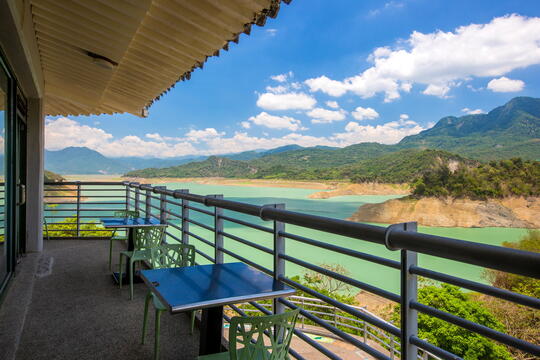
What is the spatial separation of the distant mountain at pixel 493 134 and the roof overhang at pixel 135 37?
58.4m

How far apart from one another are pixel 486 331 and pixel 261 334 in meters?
0.68

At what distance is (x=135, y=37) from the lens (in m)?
3.12

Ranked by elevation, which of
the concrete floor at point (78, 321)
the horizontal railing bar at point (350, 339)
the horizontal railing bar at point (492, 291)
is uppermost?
the horizontal railing bar at point (492, 291)

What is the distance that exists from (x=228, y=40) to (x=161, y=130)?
173902mm

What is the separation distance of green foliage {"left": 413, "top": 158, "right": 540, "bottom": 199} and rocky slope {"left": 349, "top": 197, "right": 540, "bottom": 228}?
127 centimetres

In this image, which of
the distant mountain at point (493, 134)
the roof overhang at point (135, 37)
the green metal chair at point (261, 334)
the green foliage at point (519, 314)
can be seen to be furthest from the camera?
the distant mountain at point (493, 134)

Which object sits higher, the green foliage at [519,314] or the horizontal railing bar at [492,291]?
the horizontal railing bar at [492,291]

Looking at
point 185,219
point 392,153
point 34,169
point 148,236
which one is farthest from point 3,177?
point 392,153

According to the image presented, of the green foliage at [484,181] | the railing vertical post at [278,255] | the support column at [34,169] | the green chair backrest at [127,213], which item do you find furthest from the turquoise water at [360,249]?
the railing vertical post at [278,255]

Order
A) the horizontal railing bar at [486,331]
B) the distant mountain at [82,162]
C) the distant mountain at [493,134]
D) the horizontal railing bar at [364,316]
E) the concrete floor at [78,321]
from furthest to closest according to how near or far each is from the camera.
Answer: the distant mountain at [82,162] < the distant mountain at [493,134] < the concrete floor at [78,321] < the horizontal railing bar at [364,316] < the horizontal railing bar at [486,331]

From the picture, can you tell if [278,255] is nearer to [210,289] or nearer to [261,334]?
[210,289]

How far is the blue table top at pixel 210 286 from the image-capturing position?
1552 millimetres

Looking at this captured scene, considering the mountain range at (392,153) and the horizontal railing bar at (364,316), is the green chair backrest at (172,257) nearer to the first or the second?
the horizontal railing bar at (364,316)

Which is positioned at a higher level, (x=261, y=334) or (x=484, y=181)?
(x=484, y=181)
